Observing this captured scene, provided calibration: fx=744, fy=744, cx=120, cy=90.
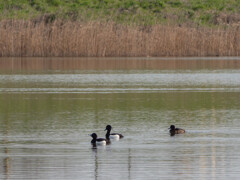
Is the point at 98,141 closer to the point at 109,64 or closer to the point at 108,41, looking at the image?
the point at 109,64

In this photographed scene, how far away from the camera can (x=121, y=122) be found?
1269 centimetres

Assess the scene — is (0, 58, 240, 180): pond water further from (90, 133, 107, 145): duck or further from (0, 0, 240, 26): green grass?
(0, 0, 240, 26): green grass

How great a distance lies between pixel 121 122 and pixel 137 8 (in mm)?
34675

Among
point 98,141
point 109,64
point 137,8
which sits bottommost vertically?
point 98,141

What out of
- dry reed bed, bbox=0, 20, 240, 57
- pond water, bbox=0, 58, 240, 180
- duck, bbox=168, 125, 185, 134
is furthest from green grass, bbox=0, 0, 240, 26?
duck, bbox=168, 125, 185, 134

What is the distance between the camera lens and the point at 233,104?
1539 centimetres

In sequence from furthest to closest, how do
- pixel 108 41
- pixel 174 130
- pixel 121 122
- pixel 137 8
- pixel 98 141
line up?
pixel 137 8 < pixel 108 41 < pixel 121 122 < pixel 174 130 < pixel 98 141

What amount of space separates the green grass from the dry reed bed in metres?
11.8

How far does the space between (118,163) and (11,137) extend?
266cm

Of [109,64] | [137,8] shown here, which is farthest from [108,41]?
[137,8]

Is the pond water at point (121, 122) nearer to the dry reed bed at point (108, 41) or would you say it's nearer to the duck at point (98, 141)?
the duck at point (98, 141)

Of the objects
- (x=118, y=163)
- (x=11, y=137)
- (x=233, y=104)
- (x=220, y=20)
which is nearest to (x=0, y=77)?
(x=233, y=104)

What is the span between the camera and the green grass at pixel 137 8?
44.7 meters

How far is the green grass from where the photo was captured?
44688 mm
